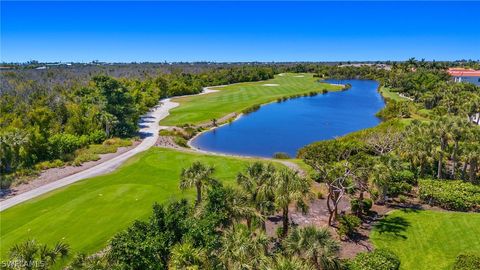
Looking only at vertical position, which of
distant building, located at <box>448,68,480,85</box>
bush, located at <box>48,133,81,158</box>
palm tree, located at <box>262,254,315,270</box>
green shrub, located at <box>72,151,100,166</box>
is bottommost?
green shrub, located at <box>72,151,100,166</box>

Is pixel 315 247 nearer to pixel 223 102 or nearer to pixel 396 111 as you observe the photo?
pixel 396 111

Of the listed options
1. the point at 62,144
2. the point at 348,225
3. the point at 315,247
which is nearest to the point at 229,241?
the point at 315,247

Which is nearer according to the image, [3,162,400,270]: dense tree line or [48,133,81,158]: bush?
→ [3,162,400,270]: dense tree line

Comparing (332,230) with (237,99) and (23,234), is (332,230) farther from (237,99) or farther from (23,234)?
(237,99)

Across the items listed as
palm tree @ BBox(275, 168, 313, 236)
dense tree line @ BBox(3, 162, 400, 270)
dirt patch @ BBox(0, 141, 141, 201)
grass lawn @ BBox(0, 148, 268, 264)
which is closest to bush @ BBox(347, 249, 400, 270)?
dense tree line @ BBox(3, 162, 400, 270)

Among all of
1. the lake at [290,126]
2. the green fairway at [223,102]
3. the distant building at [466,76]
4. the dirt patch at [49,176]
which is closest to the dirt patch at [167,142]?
the lake at [290,126]

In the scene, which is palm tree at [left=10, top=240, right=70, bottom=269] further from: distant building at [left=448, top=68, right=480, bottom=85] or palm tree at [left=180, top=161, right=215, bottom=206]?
distant building at [left=448, top=68, right=480, bottom=85]
